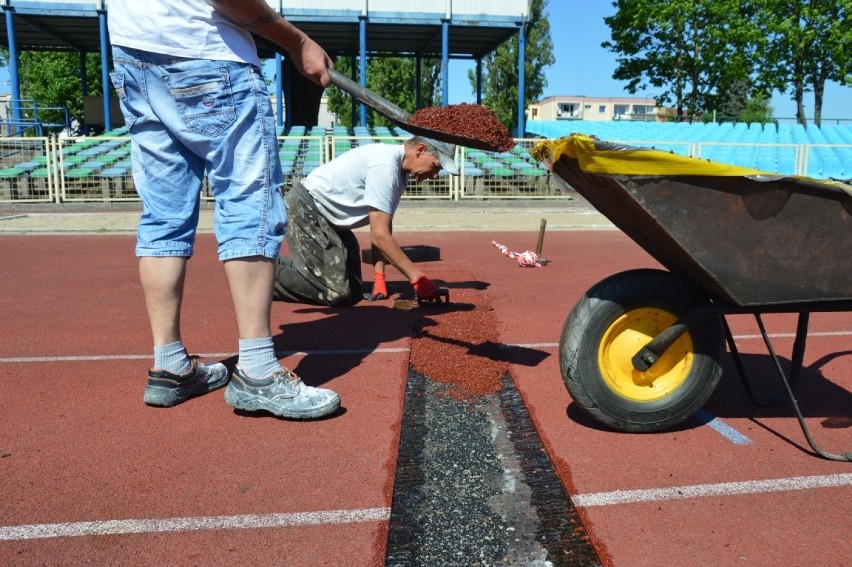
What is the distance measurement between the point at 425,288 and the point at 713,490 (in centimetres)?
296

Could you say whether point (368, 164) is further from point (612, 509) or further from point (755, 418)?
point (612, 509)

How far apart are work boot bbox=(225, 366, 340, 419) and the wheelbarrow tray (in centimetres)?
145

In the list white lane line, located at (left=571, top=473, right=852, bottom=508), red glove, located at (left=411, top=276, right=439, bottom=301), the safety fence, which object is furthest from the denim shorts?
the safety fence

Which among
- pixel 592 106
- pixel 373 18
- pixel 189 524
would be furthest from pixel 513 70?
pixel 592 106

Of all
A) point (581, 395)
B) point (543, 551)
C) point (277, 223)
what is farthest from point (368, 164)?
point (543, 551)

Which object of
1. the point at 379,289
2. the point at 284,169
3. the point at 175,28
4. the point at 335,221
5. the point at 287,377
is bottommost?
the point at 379,289

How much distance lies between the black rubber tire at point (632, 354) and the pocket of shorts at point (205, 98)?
1.71 meters

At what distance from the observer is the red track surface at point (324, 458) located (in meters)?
2.25

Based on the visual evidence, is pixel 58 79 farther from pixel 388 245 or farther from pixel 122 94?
pixel 122 94

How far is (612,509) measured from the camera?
8.08ft

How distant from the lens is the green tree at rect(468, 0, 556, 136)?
157ft

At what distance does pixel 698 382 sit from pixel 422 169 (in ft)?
9.20

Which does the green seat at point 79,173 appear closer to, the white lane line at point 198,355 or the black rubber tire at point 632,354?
the white lane line at point 198,355

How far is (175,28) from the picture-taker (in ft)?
10.0
